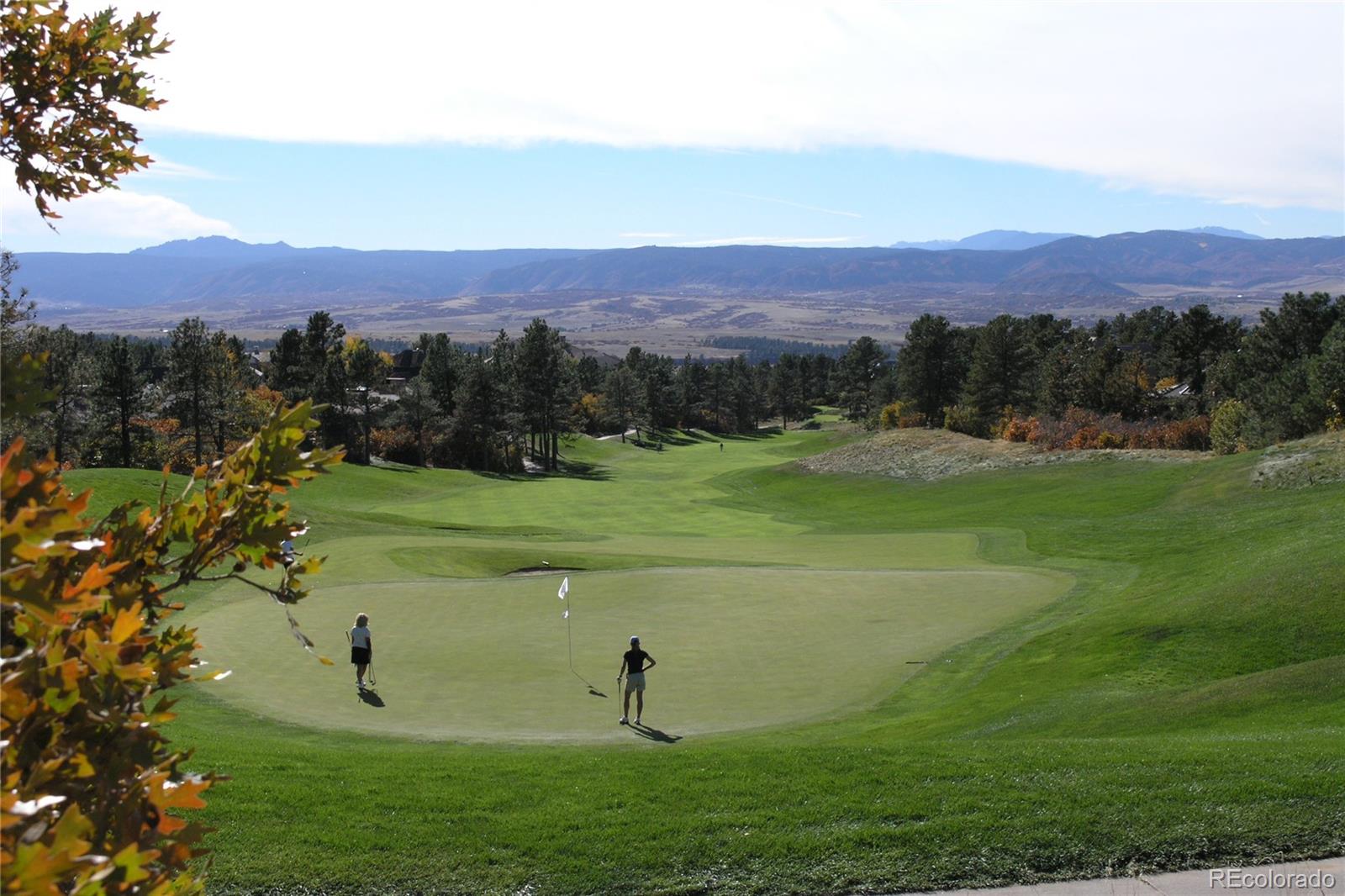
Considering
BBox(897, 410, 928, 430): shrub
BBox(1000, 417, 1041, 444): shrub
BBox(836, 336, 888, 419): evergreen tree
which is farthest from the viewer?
BBox(836, 336, 888, 419): evergreen tree

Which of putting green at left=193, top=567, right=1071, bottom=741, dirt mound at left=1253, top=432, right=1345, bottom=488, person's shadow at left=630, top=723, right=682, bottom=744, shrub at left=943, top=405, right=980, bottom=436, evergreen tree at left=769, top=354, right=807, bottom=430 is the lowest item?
evergreen tree at left=769, top=354, right=807, bottom=430

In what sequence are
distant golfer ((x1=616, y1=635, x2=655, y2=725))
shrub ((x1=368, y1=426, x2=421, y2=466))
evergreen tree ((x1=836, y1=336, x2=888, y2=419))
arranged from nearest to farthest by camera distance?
1. distant golfer ((x1=616, y1=635, x2=655, y2=725))
2. shrub ((x1=368, y1=426, x2=421, y2=466))
3. evergreen tree ((x1=836, y1=336, x2=888, y2=419))

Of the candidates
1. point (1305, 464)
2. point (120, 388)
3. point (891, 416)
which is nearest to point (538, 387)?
point (120, 388)

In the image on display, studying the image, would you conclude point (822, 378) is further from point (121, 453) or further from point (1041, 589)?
point (1041, 589)

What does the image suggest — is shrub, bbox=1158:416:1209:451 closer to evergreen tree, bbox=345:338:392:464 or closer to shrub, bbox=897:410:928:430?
shrub, bbox=897:410:928:430

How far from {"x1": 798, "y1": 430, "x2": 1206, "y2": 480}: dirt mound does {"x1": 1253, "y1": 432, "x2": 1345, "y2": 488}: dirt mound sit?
8.89 m

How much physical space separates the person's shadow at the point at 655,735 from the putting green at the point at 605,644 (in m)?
0.13

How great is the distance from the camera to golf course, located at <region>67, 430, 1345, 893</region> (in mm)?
9250

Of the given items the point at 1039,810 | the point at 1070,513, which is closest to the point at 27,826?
the point at 1039,810

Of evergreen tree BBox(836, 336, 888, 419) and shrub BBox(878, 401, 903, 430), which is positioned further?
evergreen tree BBox(836, 336, 888, 419)

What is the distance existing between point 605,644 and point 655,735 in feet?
17.8

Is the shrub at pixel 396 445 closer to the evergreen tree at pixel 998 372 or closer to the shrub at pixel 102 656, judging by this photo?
the evergreen tree at pixel 998 372

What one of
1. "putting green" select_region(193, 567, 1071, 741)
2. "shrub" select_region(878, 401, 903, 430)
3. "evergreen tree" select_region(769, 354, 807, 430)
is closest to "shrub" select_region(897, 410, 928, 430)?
"shrub" select_region(878, 401, 903, 430)

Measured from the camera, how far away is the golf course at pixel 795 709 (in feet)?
30.3
